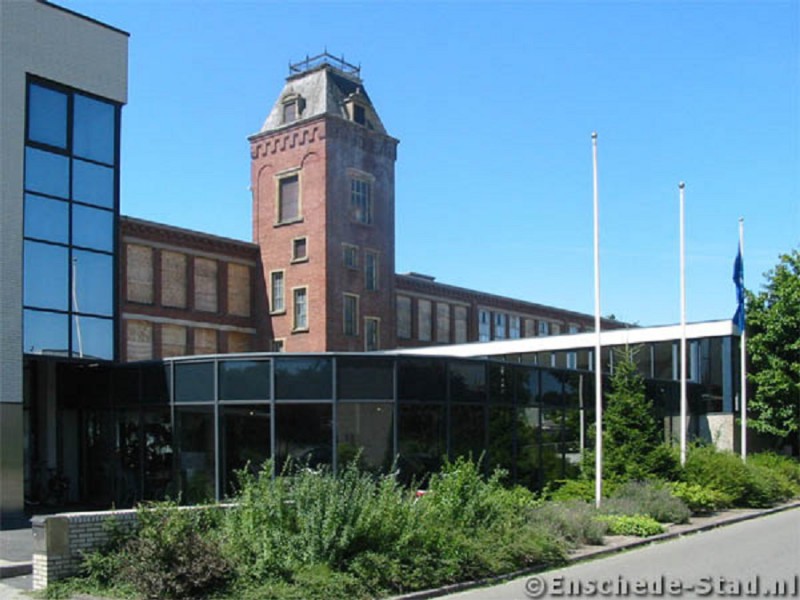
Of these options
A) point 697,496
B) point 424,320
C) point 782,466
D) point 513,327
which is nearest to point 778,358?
point 782,466

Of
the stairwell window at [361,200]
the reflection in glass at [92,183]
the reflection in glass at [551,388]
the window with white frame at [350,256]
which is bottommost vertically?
the reflection in glass at [551,388]

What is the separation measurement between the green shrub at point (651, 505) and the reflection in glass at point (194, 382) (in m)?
9.90

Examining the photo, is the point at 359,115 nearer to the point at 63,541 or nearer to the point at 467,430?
the point at 467,430

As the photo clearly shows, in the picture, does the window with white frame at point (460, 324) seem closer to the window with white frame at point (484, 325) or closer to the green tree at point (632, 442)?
the window with white frame at point (484, 325)

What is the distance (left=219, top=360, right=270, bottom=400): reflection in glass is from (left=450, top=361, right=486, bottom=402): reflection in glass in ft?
15.9

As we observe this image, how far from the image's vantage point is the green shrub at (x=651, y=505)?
22.4 metres

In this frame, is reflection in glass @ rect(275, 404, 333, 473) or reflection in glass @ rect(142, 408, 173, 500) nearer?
reflection in glass @ rect(275, 404, 333, 473)

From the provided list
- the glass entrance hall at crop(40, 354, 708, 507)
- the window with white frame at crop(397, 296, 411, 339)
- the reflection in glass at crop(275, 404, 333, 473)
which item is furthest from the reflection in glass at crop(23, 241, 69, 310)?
the window with white frame at crop(397, 296, 411, 339)

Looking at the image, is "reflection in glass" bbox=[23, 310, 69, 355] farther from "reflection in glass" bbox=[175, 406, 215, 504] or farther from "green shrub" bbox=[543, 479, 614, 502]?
"green shrub" bbox=[543, 479, 614, 502]

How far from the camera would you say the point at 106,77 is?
2669 cm

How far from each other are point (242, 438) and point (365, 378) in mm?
3318

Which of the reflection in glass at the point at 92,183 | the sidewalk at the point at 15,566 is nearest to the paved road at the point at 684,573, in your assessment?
the sidewalk at the point at 15,566

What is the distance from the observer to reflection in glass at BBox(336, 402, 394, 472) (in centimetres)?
2291

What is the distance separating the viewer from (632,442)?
86.0 ft
